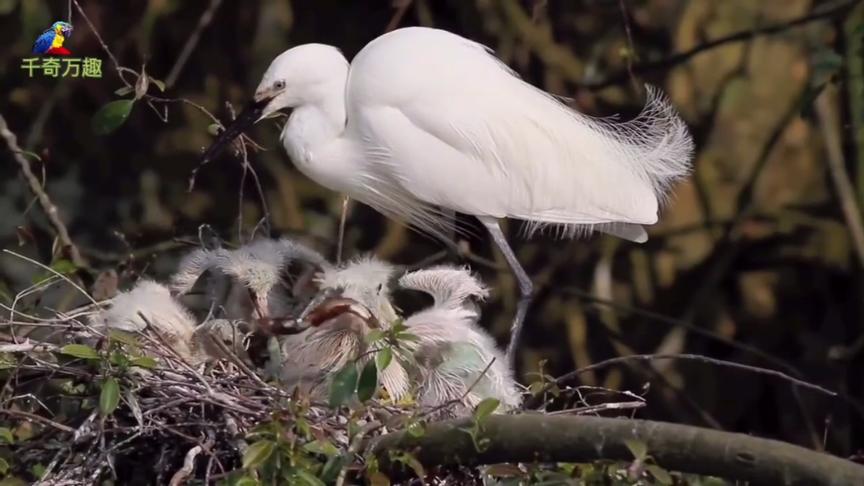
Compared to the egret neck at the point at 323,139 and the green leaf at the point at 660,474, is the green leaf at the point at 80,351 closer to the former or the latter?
the green leaf at the point at 660,474

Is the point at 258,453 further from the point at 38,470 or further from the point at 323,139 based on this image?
the point at 323,139

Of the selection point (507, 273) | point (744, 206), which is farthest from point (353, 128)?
point (744, 206)

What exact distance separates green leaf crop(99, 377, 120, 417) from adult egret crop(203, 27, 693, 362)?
0.75 meters

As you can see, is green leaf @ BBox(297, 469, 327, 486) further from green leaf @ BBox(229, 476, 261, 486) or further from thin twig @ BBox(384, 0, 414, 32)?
thin twig @ BBox(384, 0, 414, 32)

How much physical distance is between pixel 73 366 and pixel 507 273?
177cm

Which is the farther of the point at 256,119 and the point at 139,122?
the point at 139,122

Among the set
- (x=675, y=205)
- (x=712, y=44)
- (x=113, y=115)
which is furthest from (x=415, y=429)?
(x=675, y=205)

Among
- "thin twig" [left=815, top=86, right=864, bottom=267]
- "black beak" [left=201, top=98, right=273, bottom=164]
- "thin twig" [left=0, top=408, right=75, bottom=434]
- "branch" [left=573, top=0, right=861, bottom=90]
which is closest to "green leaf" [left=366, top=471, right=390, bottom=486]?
"thin twig" [left=0, top=408, right=75, bottom=434]

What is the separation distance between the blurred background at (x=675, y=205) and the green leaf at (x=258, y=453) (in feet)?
6.18

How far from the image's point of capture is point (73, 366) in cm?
184

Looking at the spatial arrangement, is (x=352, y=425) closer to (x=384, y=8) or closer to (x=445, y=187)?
(x=445, y=187)

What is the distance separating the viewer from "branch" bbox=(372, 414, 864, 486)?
1508mm

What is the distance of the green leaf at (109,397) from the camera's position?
5.40 ft

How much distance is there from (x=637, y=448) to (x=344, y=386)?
0.31 metres
